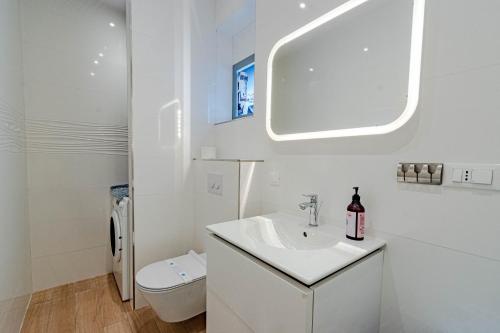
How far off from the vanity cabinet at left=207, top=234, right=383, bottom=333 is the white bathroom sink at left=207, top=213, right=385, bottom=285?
0.11ft

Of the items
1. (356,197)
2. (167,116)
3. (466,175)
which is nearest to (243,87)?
(167,116)

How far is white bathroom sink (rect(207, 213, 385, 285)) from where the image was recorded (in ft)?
2.48

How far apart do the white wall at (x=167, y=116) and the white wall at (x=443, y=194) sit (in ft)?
4.35

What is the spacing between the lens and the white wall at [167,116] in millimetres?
1784

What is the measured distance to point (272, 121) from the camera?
154 cm

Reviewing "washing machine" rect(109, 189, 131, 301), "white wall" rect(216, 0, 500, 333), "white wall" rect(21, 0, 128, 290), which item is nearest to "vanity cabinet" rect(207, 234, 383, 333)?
"white wall" rect(216, 0, 500, 333)

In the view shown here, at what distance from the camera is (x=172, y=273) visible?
1529 millimetres

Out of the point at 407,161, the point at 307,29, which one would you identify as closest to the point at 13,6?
the point at 307,29

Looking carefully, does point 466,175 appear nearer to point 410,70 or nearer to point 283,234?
point 410,70

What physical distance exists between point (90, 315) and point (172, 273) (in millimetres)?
841

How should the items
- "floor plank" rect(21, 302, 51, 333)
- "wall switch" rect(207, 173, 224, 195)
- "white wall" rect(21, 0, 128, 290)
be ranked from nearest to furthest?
"floor plank" rect(21, 302, 51, 333), "wall switch" rect(207, 173, 224, 195), "white wall" rect(21, 0, 128, 290)

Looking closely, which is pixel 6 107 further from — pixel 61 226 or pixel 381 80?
pixel 381 80

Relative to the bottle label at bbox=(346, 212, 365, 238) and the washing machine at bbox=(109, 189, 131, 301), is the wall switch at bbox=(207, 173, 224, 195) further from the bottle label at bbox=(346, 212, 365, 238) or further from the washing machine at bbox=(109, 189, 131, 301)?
the bottle label at bbox=(346, 212, 365, 238)

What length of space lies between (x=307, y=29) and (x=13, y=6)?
2167 mm
